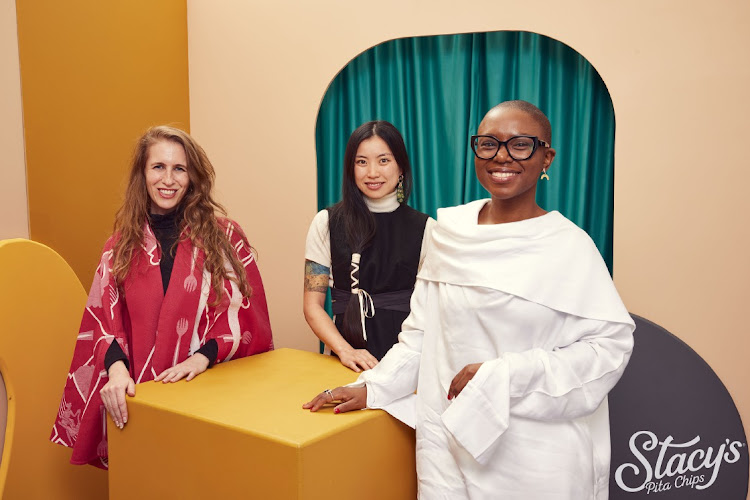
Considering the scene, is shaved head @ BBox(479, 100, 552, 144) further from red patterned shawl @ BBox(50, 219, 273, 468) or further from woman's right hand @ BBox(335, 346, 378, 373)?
red patterned shawl @ BBox(50, 219, 273, 468)

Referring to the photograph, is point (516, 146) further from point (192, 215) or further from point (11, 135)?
point (11, 135)

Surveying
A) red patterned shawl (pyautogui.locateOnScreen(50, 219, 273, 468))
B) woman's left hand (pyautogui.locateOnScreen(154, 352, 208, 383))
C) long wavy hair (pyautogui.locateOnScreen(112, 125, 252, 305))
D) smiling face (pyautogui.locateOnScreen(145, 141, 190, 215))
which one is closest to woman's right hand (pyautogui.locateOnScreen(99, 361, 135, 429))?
woman's left hand (pyautogui.locateOnScreen(154, 352, 208, 383))

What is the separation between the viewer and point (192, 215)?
8.38 feet

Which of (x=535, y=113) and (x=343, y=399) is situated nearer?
(x=535, y=113)

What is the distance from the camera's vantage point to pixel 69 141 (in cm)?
335

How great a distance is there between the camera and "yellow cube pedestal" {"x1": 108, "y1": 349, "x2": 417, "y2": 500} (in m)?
1.71

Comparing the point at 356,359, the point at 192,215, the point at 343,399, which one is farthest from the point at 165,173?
the point at 343,399

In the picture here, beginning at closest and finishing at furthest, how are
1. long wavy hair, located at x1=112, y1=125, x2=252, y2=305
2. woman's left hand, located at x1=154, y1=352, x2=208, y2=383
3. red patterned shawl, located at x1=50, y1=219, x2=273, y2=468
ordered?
woman's left hand, located at x1=154, y1=352, x2=208, y2=383, red patterned shawl, located at x1=50, y1=219, x2=273, y2=468, long wavy hair, located at x1=112, y1=125, x2=252, y2=305

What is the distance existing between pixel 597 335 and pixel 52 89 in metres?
2.73

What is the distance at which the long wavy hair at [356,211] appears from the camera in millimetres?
2703

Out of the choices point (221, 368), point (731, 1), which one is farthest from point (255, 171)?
point (731, 1)

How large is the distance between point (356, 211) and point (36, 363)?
1.44m

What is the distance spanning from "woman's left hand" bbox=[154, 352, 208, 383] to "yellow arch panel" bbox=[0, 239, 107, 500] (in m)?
0.81

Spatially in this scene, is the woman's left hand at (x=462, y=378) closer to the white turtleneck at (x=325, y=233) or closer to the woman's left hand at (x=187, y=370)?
the woman's left hand at (x=187, y=370)
